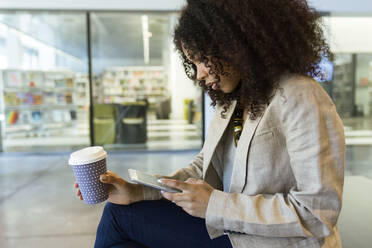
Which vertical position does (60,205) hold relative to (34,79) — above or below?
below

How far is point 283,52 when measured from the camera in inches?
30.5

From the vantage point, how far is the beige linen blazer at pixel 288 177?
68 cm

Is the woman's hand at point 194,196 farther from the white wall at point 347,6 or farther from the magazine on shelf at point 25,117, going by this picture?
the magazine on shelf at point 25,117

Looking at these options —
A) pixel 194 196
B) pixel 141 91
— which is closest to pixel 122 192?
pixel 194 196

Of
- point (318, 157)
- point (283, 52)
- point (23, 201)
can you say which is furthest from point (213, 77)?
point (23, 201)

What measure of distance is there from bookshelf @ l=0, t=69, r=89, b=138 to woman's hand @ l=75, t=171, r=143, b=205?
4.49 m

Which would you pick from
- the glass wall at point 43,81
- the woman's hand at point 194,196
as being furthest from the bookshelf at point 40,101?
the woman's hand at point 194,196

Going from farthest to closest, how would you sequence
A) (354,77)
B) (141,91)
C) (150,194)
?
1. (354,77)
2. (141,91)
3. (150,194)

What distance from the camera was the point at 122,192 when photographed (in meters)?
1.02

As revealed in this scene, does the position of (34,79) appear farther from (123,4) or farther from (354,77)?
(354,77)

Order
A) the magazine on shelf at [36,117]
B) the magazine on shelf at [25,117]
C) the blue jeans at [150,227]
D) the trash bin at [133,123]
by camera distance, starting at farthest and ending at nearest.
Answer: the magazine on shelf at [36,117] → the magazine on shelf at [25,117] → the trash bin at [133,123] → the blue jeans at [150,227]

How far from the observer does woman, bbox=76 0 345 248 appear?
684mm

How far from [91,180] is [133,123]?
447cm

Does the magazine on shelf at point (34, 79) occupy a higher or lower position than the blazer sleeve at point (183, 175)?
higher
